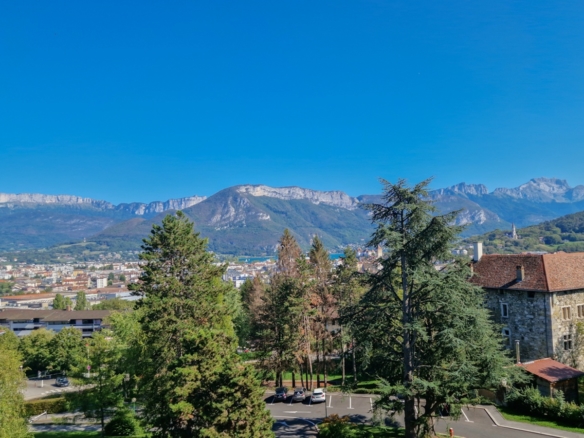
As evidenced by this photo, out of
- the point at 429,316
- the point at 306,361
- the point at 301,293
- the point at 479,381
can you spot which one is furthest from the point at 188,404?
the point at 306,361

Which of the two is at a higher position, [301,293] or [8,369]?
[301,293]

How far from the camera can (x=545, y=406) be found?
27.6 metres

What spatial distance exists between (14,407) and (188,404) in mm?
11390

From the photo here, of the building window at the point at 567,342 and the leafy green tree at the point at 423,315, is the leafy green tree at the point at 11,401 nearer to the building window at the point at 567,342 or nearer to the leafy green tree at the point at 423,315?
the leafy green tree at the point at 423,315

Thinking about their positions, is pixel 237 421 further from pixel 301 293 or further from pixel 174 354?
pixel 301 293

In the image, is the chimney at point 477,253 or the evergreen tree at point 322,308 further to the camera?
the chimney at point 477,253

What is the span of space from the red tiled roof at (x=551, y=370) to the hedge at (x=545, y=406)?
1301mm

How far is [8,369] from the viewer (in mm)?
21484

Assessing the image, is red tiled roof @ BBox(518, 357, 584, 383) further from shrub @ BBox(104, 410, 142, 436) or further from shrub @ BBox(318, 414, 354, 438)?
shrub @ BBox(104, 410, 142, 436)

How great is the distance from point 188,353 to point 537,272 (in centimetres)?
3140

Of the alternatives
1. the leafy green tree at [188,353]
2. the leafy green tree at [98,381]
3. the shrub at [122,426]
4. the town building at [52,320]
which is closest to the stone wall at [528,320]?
the leafy green tree at [188,353]

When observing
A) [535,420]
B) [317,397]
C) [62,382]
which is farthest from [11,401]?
[62,382]

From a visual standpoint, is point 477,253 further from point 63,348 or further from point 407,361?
point 63,348

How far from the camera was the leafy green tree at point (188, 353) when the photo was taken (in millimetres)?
15820
